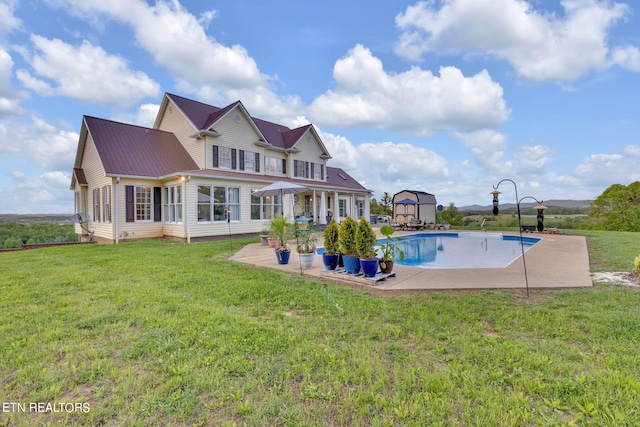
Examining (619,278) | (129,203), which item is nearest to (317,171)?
(129,203)

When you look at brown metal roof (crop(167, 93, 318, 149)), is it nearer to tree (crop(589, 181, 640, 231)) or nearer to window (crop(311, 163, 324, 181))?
window (crop(311, 163, 324, 181))

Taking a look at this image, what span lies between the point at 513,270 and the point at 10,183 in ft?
89.4

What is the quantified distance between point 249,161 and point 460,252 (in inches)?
487

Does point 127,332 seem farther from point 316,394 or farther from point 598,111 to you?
point 598,111

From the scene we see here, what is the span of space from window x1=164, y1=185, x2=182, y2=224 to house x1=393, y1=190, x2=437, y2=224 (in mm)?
17462

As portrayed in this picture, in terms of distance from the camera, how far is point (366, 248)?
599cm

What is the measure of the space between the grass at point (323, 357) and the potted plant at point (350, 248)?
0.97m

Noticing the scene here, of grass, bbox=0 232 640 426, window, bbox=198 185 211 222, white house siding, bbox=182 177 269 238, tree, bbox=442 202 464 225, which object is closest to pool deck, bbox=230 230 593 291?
grass, bbox=0 232 640 426

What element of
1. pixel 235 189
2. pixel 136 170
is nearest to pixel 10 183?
pixel 136 170

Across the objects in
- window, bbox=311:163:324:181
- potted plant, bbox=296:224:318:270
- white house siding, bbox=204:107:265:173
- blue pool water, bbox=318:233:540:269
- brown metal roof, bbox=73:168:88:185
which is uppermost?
white house siding, bbox=204:107:265:173

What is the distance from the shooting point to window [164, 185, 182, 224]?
13.9 m

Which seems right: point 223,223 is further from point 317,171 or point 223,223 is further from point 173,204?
point 317,171

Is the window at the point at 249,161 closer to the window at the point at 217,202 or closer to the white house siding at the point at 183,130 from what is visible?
the white house siding at the point at 183,130

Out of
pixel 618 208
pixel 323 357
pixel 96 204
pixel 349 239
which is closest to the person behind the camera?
pixel 323 357
